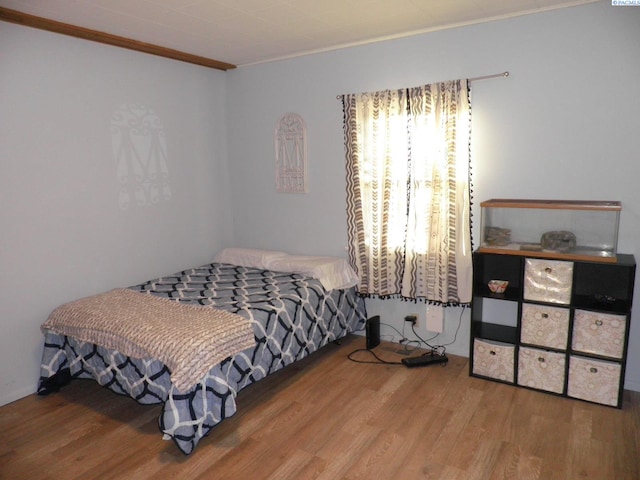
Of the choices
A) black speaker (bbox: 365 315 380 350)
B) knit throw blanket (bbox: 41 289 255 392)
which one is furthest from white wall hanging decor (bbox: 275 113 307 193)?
knit throw blanket (bbox: 41 289 255 392)

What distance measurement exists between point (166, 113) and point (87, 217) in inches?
43.6

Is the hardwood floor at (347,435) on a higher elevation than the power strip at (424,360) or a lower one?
lower

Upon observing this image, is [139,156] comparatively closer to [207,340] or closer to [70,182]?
[70,182]

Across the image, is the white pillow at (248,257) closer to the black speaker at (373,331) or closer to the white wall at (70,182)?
the white wall at (70,182)

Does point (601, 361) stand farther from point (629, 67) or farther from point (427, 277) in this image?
point (629, 67)

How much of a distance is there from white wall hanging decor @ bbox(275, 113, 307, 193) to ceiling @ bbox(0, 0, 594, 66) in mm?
658

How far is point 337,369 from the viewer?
3.24m

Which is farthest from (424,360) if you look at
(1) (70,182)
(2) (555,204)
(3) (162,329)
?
(1) (70,182)

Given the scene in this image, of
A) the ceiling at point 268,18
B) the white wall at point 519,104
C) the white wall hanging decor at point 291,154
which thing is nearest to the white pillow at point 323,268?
the white wall at point 519,104

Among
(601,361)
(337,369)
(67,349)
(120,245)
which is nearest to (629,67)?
(601,361)

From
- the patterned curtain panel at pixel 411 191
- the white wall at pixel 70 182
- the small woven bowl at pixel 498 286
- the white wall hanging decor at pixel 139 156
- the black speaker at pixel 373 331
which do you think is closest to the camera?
the white wall at pixel 70 182

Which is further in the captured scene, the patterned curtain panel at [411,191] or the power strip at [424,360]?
the power strip at [424,360]

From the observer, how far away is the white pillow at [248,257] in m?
Answer: 3.86

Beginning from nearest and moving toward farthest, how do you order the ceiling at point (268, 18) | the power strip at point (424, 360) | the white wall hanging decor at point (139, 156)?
the ceiling at point (268, 18), the power strip at point (424, 360), the white wall hanging decor at point (139, 156)
